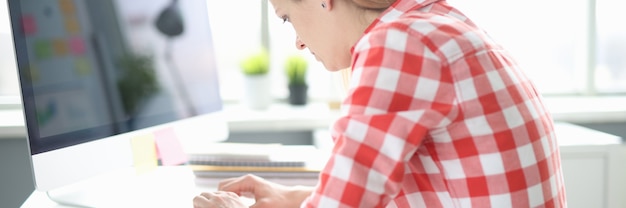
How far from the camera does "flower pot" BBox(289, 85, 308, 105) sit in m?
2.29

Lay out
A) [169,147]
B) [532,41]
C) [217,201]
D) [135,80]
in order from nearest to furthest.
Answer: [217,201], [135,80], [169,147], [532,41]

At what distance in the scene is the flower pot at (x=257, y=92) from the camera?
2232 mm

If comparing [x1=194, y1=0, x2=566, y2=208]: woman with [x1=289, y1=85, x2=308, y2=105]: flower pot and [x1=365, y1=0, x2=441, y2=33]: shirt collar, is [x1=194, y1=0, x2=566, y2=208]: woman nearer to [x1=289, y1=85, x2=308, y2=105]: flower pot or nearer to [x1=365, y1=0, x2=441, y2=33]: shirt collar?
[x1=365, y1=0, x2=441, y2=33]: shirt collar

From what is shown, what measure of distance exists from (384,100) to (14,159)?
180cm

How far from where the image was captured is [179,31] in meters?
1.34

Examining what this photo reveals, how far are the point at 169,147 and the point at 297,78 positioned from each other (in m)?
0.97

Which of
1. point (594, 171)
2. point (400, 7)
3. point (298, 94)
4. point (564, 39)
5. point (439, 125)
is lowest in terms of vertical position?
point (594, 171)

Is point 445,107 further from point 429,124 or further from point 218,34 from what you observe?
point 218,34

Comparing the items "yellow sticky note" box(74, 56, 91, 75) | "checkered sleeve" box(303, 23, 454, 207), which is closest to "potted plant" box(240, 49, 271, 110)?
"yellow sticky note" box(74, 56, 91, 75)

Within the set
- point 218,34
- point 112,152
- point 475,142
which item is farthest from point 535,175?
point 218,34

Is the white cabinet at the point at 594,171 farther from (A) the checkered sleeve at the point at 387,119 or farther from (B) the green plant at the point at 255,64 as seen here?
(A) the checkered sleeve at the point at 387,119

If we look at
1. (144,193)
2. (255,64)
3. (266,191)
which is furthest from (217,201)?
(255,64)

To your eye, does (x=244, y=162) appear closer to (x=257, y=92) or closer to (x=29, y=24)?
(x=29, y=24)

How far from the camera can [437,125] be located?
69 cm
